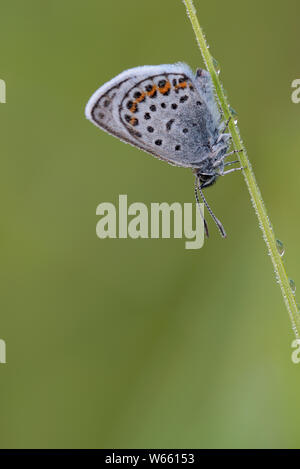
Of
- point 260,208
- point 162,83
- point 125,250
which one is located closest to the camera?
point 260,208

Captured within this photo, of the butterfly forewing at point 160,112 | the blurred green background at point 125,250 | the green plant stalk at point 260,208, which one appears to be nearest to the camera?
the green plant stalk at point 260,208

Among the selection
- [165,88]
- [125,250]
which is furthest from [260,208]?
[125,250]

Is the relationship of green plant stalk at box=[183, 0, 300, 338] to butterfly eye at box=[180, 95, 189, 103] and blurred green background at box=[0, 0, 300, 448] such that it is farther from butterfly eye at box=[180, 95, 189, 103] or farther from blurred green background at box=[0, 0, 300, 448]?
blurred green background at box=[0, 0, 300, 448]

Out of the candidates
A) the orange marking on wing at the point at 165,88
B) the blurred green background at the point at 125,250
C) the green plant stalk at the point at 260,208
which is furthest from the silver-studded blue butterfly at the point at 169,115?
the blurred green background at the point at 125,250

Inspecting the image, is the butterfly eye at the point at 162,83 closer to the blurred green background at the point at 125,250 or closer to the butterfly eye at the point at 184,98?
the butterfly eye at the point at 184,98

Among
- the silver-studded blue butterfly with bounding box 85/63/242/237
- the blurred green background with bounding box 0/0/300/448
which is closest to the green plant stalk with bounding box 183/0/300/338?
the silver-studded blue butterfly with bounding box 85/63/242/237

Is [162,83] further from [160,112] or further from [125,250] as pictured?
[125,250]
